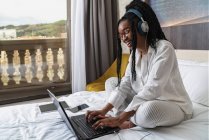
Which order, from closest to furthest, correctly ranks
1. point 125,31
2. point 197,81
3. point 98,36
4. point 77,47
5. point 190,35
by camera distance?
point 125,31
point 197,81
point 190,35
point 77,47
point 98,36

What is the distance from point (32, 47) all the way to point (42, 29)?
26 centimetres

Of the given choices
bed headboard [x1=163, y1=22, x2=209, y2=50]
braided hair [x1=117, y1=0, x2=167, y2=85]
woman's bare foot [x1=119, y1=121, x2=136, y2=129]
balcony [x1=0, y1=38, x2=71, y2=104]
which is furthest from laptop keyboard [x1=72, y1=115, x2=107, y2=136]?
balcony [x1=0, y1=38, x2=71, y2=104]

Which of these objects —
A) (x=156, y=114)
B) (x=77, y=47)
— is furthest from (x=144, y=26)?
(x=77, y=47)

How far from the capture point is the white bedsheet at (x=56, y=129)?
1.12m

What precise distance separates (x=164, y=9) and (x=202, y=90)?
0.99 metres

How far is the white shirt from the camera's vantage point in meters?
1.27

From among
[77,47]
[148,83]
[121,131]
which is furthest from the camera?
[77,47]

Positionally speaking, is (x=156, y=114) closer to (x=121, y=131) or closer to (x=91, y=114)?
(x=121, y=131)

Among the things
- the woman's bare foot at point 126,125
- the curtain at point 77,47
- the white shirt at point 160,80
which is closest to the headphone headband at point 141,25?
the white shirt at point 160,80

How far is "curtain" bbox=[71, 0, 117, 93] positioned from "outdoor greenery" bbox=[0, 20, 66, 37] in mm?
238

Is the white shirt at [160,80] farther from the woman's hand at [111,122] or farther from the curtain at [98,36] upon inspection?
the curtain at [98,36]

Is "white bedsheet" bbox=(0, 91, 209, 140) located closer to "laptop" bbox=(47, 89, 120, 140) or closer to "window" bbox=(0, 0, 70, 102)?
"laptop" bbox=(47, 89, 120, 140)

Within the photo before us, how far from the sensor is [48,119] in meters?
1.37

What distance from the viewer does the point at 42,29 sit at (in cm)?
293
